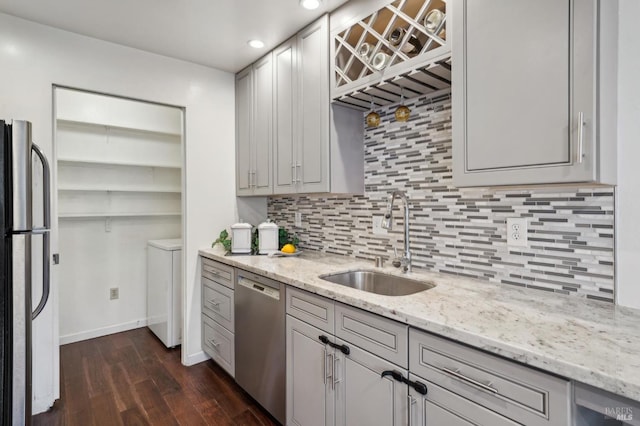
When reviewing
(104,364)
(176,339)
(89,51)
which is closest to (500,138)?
(89,51)

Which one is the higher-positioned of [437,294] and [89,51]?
[89,51]

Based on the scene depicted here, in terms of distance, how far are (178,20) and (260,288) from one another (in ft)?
5.61

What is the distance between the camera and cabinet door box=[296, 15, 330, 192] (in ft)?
6.57

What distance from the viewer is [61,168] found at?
3.00 metres

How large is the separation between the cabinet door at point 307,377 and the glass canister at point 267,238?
2.72 feet

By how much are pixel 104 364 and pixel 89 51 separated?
7.68ft

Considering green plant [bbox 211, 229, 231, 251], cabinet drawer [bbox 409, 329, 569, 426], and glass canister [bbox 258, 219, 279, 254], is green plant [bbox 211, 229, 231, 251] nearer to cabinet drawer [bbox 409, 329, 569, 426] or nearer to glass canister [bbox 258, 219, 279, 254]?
glass canister [bbox 258, 219, 279, 254]

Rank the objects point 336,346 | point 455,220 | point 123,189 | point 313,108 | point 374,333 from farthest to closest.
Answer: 1. point 123,189
2. point 313,108
3. point 455,220
4. point 336,346
5. point 374,333

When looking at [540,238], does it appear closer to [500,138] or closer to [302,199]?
[500,138]

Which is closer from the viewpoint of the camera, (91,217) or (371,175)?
(371,175)

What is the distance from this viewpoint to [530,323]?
41.1 inches

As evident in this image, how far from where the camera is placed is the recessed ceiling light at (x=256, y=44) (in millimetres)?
2330

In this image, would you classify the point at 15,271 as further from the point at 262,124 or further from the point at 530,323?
the point at 262,124

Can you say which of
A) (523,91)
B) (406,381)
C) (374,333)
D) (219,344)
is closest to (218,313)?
(219,344)
